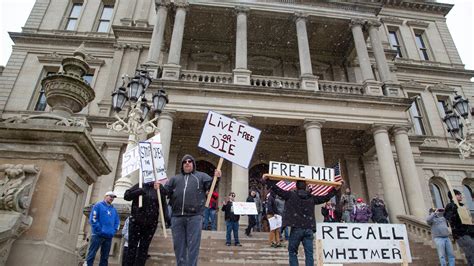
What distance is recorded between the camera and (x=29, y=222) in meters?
3.29

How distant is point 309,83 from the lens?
15586 mm

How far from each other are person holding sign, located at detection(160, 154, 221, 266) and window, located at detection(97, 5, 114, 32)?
20.3 meters

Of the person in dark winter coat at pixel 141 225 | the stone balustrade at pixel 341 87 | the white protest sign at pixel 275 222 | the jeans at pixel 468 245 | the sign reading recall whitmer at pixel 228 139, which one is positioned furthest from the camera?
the stone balustrade at pixel 341 87

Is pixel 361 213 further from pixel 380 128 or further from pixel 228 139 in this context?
pixel 228 139

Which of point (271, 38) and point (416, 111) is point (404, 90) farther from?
point (271, 38)

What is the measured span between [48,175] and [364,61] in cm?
1629

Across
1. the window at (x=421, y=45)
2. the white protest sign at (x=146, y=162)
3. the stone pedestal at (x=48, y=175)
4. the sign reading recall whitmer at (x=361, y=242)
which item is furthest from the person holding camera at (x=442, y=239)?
the window at (x=421, y=45)

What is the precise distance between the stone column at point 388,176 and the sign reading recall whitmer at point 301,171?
7.61m

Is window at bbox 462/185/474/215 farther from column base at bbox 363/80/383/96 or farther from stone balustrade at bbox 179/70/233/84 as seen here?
stone balustrade at bbox 179/70/233/84

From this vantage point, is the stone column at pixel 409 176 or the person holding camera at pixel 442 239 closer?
the person holding camera at pixel 442 239

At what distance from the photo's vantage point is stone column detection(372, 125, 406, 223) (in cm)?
1324

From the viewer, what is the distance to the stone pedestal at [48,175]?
3.30 m

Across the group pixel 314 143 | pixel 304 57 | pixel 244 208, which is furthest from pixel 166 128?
pixel 304 57

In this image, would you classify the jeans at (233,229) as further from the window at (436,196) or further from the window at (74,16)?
the window at (74,16)
